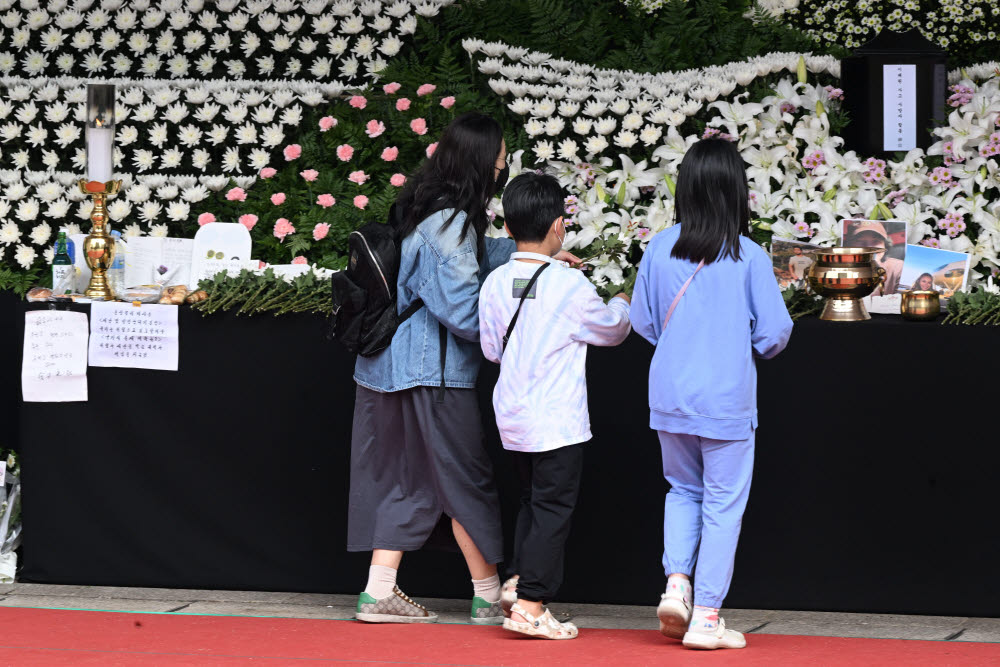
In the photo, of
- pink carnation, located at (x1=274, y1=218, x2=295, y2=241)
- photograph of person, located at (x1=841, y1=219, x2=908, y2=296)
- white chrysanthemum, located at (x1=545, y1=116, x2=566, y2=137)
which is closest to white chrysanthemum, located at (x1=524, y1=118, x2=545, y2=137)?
white chrysanthemum, located at (x1=545, y1=116, x2=566, y2=137)

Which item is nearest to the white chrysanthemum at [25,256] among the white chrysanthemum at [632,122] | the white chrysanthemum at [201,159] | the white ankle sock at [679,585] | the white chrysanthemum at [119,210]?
the white chrysanthemum at [119,210]

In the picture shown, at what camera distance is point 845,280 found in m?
3.61

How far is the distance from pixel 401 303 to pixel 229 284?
2.37 feet

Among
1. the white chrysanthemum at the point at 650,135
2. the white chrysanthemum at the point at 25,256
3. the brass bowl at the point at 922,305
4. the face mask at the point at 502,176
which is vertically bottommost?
the brass bowl at the point at 922,305

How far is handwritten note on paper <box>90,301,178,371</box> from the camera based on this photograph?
13.0 ft

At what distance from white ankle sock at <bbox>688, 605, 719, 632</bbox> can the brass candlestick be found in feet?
6.94

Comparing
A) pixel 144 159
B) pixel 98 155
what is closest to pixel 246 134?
pixel 144 159

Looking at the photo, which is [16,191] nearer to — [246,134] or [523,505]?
[246,134]

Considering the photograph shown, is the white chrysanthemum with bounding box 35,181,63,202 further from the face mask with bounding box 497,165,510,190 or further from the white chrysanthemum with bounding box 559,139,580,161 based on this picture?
the face mask with bounding box 497,165,510,190

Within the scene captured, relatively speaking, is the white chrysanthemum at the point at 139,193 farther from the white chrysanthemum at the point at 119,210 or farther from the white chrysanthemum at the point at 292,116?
the white chrysanthemum at the point at 292,116

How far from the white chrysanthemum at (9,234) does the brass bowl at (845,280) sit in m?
3.13

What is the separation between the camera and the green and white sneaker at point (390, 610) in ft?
11.8

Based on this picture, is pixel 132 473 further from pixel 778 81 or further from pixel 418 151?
pixel 778 81

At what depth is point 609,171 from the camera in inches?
196
